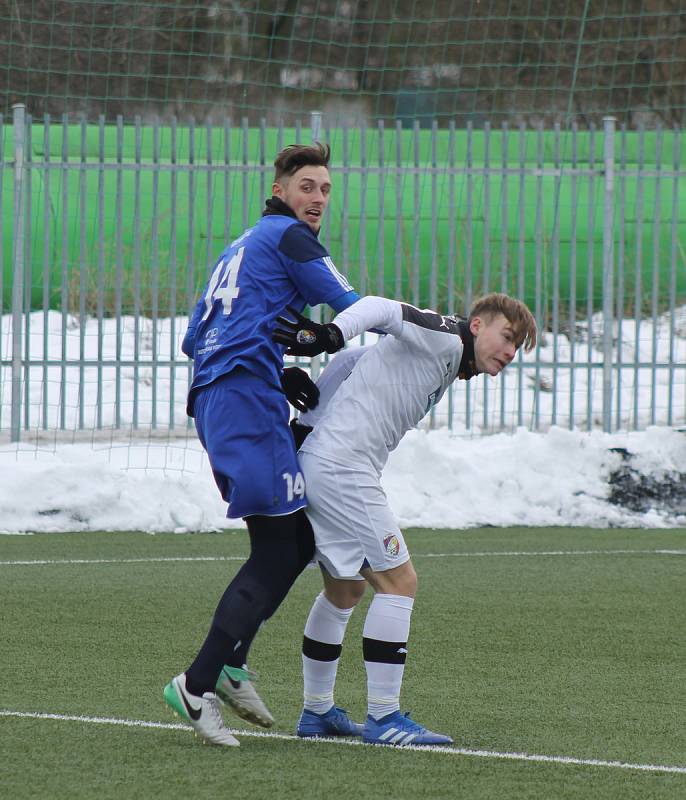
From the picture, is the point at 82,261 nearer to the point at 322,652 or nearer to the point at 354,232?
the point at 354,232

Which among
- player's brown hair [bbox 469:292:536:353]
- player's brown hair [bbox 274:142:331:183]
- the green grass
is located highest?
player's brown hair [bbox 274:142:331:183]

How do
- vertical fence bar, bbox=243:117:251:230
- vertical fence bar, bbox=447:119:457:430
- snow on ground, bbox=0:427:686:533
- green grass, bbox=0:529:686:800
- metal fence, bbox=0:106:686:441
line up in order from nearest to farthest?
1. green grass, bbox=0:529:686:800
2. snow on ground, bbox=0:427:686:533
3. vertical fence bar, bbox=243:117:251:230
4. metal fence, bbox=0:106:686:441
5. vertical fence bar, bbox=447:119:457:430

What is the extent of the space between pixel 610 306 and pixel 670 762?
351 inches

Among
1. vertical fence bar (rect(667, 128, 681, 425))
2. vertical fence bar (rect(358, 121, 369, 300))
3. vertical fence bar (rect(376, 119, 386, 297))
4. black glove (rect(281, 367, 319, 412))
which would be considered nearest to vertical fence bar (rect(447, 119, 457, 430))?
vertical fence bar (rect(376, 119, 386, 297))

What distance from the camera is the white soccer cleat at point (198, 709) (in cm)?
450

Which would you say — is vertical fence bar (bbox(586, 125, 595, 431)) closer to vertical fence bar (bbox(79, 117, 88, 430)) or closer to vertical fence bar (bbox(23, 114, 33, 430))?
vertical fence bar (bbox(79, 117, 88, 430))

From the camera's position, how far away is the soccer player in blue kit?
4578mm

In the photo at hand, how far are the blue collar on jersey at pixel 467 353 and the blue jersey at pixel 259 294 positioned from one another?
1.32 feet

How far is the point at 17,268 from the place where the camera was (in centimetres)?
1248

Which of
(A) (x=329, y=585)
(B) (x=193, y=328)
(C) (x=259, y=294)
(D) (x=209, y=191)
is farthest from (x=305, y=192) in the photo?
(D) (x=209, y=191)

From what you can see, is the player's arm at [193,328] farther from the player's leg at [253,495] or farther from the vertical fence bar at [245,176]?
the vertical fence bar at [245,176]

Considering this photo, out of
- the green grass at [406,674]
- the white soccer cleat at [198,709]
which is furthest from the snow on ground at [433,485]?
the white soccer cleat at [198,709]

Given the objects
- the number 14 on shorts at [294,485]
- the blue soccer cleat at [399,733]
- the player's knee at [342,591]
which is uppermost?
the number 14 on shorts at [294,485]

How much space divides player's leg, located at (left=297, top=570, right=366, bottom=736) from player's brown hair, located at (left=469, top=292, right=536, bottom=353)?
3.12 feet
